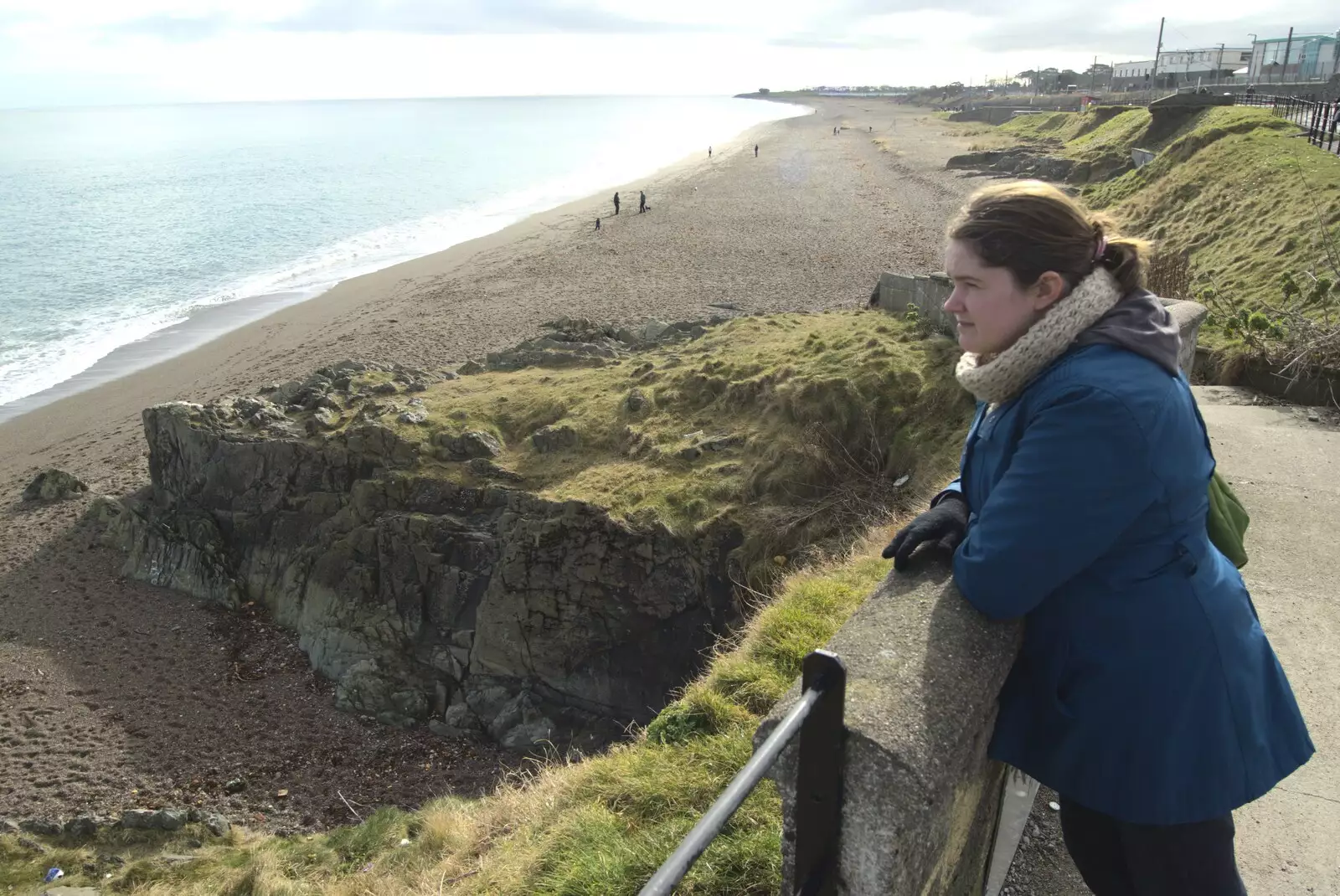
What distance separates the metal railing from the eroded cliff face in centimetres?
853

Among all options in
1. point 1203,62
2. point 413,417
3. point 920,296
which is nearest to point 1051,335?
point 920,296

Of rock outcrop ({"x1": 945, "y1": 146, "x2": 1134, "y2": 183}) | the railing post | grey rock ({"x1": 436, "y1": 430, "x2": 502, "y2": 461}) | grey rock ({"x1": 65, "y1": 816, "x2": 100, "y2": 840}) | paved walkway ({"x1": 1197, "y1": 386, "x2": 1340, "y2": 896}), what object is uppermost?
the railing post

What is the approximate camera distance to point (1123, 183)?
29.1 meters

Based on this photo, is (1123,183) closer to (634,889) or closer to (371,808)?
(371,808)

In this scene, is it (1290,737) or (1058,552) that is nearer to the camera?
(1058,552)

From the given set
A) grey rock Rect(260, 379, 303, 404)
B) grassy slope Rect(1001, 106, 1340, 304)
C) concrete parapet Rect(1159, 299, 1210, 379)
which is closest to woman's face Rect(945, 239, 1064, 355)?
concrete parapet Rect(1159, 299, 1210, 379)

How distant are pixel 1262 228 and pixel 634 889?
1764 cm

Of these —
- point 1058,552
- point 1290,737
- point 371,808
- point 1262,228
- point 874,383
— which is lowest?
point 371,808

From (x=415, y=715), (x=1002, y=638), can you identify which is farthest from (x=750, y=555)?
(x=1002, y=638)

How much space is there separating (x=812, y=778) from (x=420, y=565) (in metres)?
12.4

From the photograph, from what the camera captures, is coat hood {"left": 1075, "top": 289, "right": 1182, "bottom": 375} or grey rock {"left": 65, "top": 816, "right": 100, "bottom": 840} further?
grey rock {"left": 65, "top": 816, "right": 100, "bottom": 840}

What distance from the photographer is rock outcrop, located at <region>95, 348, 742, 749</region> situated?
460 inches

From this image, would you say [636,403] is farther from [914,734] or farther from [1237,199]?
[1237,199]

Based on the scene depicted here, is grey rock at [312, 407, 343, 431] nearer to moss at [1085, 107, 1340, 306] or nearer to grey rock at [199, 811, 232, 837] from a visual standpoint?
grey rock at [199, 811, 232, 837]
